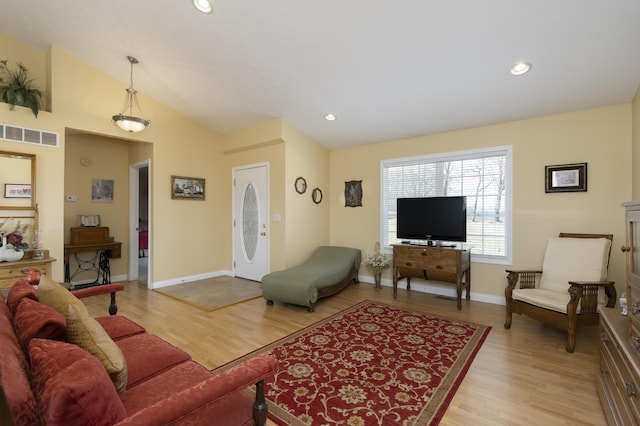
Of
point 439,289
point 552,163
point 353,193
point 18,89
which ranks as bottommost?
point 439,289

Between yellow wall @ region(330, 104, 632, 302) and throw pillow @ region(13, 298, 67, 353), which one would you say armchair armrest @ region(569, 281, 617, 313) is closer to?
yellow wall @ region(330, 104, 632, 302)

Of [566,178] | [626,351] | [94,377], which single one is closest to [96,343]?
[94,377]

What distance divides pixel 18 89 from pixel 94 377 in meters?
4.47

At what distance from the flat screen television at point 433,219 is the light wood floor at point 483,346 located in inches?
36.4

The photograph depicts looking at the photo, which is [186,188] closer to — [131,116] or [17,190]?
[131,116]

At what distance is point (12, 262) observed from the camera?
3.34 meters

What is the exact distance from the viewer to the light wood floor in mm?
1925

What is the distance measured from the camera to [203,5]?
272cm

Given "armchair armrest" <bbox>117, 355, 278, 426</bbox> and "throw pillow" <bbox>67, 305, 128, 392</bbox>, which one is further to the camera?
"throw pillow" <bbox>67, 305, 128, 392</bbox>

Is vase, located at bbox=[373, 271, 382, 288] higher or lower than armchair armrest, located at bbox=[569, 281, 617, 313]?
lower

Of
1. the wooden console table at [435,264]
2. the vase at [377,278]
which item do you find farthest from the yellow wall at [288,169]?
the vase at [377,278]

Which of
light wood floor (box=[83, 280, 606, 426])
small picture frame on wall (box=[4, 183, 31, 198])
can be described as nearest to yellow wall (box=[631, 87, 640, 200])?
light wood floor (box=[83, 280, 606, 426])

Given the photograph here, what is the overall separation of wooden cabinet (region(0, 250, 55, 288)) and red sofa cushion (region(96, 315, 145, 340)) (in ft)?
6.12

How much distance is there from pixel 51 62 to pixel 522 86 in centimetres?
579
